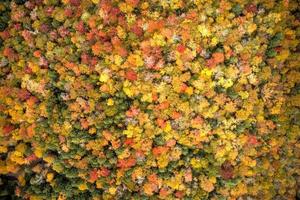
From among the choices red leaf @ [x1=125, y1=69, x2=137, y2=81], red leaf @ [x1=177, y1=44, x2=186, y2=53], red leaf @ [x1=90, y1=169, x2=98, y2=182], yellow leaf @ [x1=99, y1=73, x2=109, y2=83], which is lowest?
red leaf @ [x1=90, y1=169, x2=98, y2=182]

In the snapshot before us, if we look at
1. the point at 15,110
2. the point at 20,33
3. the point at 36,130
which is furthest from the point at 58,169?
the point at 20,33

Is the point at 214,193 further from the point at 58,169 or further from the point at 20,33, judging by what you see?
the point at 20,33

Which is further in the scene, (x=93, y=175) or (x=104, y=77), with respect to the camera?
(x=93, y=175)

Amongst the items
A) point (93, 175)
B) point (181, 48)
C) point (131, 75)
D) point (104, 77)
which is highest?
point (181, 48)

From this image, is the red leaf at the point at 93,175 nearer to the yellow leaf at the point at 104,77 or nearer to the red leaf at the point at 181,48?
the yellow leaf at the point at 104,77

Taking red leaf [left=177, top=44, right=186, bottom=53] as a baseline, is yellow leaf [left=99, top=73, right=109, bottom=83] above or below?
below

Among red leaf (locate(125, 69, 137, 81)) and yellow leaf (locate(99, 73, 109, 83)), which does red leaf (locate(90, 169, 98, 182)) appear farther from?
red leaf (locate(125, 69, 137, 81))

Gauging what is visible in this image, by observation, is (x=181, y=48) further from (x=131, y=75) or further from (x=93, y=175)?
(x=93, y=175)

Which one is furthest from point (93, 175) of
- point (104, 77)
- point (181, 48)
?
point (181, 48)

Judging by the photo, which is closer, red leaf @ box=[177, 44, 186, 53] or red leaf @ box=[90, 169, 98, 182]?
red leaf @ box=[177, 44, 186, 53]

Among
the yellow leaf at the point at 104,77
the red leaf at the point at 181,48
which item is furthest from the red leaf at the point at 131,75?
the red leaf at the point at 181,48

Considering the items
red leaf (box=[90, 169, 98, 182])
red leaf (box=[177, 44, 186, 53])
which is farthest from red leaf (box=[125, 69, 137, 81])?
red leaf (box=[90, 169, 98, 182])
